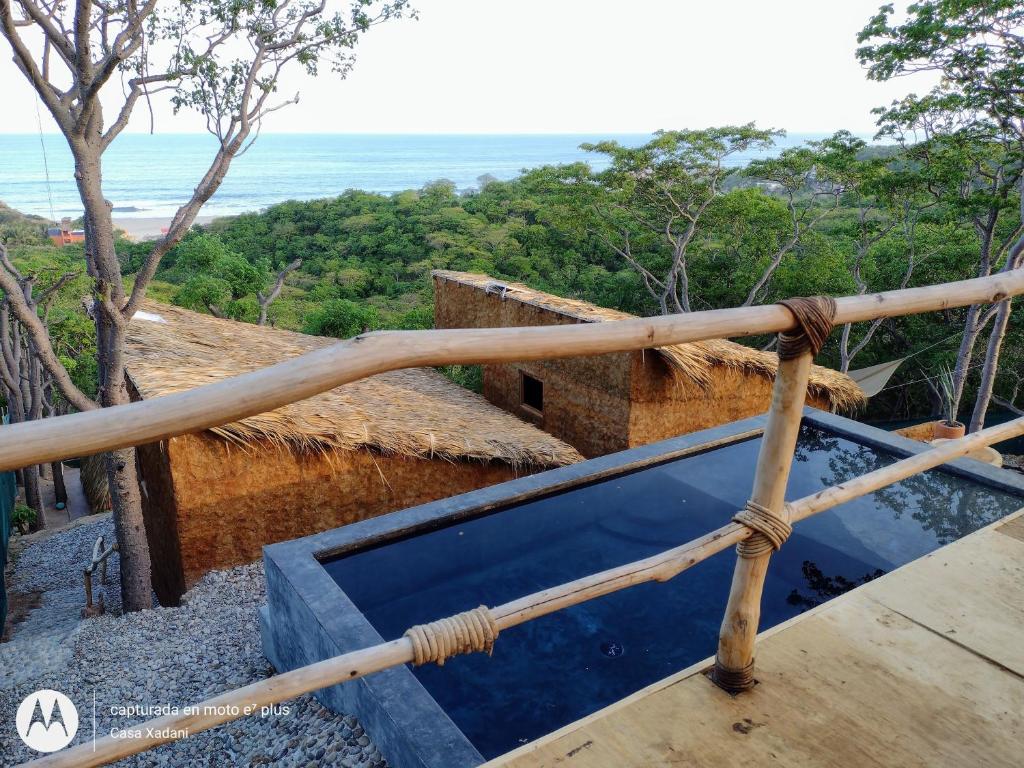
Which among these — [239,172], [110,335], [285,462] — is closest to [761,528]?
[285,462]

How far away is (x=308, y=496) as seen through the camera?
5.68m

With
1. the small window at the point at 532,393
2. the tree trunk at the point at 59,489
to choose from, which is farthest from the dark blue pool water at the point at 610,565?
the tree trunk at the point at 59,489

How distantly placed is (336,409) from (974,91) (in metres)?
9.56

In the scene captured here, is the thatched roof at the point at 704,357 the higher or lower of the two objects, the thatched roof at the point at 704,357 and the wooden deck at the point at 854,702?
the lower

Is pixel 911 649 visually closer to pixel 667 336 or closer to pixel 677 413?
pixel 667 336

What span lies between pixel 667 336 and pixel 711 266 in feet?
57.4

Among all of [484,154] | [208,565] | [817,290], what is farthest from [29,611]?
[484,154]

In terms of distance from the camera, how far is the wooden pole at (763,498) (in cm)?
146

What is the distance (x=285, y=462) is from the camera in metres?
5.50

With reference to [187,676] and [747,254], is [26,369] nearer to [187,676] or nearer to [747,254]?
[187,676]

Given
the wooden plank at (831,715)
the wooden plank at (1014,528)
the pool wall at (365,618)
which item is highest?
the wooden plank at (1014,528)

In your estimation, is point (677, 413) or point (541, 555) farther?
point (677, 413)

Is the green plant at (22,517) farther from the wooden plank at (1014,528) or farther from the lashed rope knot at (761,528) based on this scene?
the wooden plank at (1014,528)

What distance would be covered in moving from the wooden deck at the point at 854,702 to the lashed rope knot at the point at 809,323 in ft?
2.69
